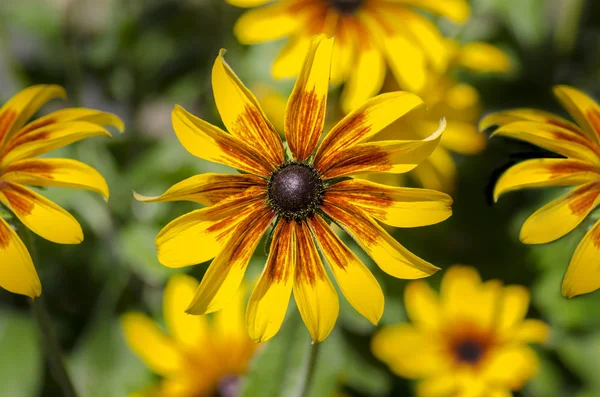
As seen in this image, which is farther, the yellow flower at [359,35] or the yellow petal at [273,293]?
the yellow flower at [359,35]

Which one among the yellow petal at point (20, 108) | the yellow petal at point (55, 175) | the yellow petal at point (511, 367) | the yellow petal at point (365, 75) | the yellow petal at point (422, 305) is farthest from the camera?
→ the yellow petal at point (422, 305)

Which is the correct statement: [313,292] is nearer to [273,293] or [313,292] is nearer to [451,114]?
[273,293]

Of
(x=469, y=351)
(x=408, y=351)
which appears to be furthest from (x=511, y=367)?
(x=408, y=351)

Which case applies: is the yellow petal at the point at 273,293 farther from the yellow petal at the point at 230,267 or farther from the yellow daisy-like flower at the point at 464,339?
the yellow daisy-like flower at the point at 464,339

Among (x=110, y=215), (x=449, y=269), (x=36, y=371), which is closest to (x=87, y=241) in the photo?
(x=110, y=215)

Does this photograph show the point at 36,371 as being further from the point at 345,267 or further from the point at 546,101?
the point at 546,101

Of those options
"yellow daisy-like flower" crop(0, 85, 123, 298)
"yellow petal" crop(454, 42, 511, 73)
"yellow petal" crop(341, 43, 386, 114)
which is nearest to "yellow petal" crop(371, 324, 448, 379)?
"yellow petal" crop(341, 43, 386, 114)

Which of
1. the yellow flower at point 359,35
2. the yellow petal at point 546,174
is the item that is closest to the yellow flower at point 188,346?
the yellow flower at point 359,35
